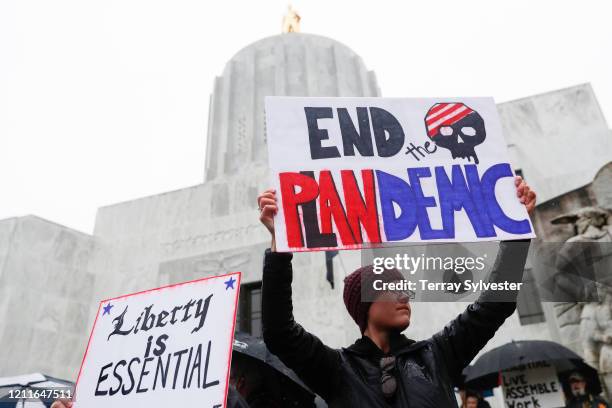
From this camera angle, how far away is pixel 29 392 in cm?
659

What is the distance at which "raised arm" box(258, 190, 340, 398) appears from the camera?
224 centimetres

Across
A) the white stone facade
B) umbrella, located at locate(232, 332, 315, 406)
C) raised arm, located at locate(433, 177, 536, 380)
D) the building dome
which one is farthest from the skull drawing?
the building dome

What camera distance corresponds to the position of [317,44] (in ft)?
71.9

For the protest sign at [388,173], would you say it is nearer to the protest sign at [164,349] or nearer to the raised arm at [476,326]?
the raised arm at [476,326]

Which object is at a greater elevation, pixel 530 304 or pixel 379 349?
pixel 530 304

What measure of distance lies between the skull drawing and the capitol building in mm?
8009

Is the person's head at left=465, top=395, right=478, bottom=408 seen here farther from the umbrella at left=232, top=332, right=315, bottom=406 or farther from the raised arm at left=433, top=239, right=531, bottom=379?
the raised arm at left=433, top=239, right=531, bottom=379

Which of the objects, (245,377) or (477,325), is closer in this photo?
(477,325)

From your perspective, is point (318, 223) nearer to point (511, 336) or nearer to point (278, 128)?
point (278, 128)

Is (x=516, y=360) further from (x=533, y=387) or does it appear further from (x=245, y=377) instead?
(x=245, y=377)

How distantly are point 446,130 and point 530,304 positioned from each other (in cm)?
930

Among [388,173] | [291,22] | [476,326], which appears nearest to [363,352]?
[476,326]

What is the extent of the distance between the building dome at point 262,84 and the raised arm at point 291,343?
51.2 ft

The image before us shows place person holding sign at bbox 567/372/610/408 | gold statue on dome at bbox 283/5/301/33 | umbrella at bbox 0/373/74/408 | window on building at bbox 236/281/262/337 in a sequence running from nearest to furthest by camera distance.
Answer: umbrella at bbox 0/373/74/408, person holding sign at bbox 567/372/610/408, window on building at bbox 236/281/262/337, gold statue on dome at bbox 283/5/301/33
